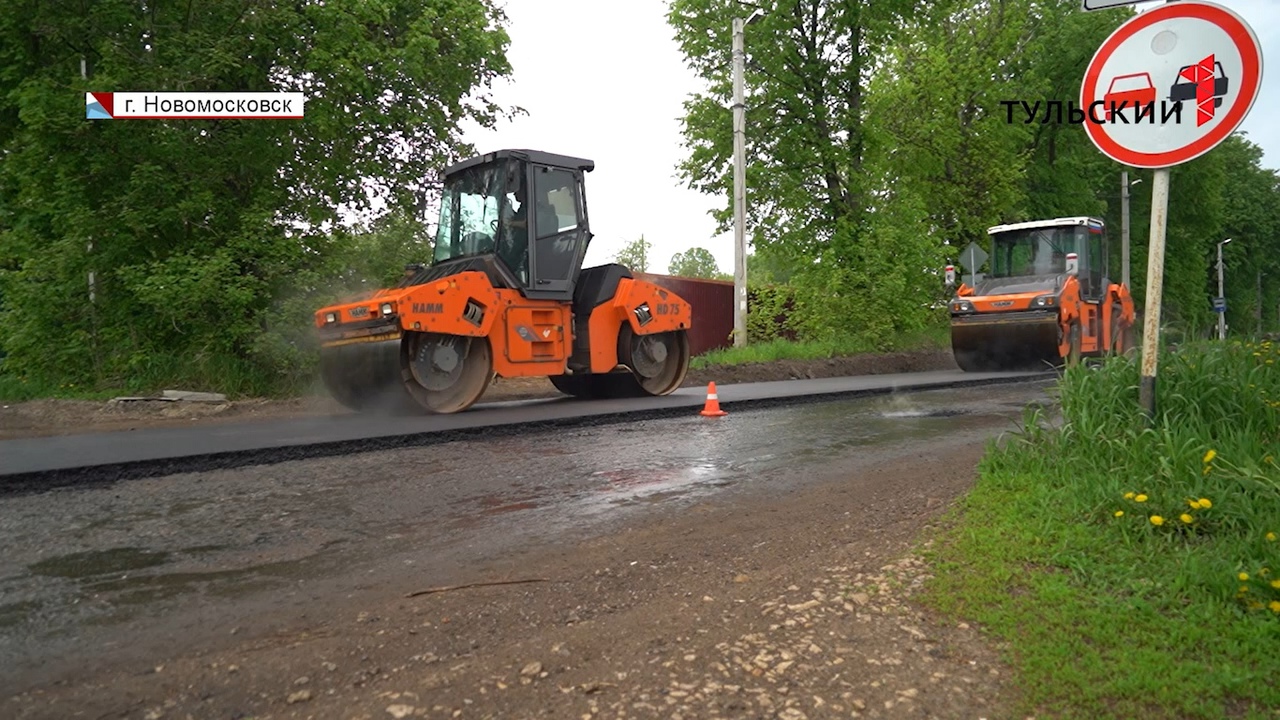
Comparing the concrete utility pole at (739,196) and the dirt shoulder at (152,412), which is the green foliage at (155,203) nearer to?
the dirt shoulder at (152,412)

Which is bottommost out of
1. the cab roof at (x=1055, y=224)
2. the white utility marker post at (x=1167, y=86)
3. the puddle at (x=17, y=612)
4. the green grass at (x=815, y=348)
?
the puddle at (x=17, y=612)

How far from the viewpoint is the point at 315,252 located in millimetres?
12898

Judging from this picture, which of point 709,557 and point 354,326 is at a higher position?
point 354,326

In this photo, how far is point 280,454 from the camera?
6984mm

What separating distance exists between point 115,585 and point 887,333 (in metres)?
18.8

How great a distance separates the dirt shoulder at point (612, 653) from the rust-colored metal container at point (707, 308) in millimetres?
18498

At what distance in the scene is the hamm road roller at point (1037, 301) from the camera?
15.9 metres

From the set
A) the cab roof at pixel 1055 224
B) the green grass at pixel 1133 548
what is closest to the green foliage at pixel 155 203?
the green grass at pixel 1133 548

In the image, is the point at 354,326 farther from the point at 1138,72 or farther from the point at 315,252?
the point at 1138,72

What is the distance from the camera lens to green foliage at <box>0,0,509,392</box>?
11.7 meters

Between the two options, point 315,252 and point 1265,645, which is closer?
point 1265,645

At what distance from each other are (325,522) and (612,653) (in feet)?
8.68

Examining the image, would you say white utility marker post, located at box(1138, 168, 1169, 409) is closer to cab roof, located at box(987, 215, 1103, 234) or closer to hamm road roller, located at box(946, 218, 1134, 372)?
hamm road roller, located at box(946, 218, 1134, 372)

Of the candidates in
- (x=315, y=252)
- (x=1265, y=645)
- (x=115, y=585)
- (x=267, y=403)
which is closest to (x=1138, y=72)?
(x=1265, y=645)
